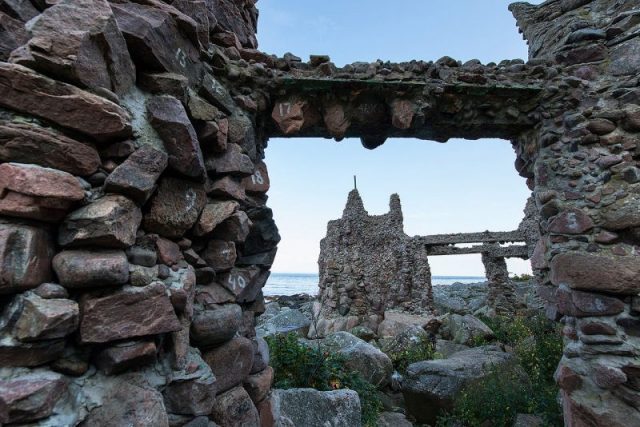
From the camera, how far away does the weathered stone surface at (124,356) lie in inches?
67.9

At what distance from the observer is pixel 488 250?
56.8ft

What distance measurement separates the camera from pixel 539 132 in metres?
3.85

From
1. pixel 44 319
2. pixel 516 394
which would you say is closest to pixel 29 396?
pixel 44 319

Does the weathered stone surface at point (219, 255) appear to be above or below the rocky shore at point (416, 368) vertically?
above

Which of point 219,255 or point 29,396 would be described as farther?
point 219,255

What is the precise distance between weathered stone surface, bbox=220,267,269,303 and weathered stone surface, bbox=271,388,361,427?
2.00m

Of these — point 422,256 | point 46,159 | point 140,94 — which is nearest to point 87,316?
point 46,159

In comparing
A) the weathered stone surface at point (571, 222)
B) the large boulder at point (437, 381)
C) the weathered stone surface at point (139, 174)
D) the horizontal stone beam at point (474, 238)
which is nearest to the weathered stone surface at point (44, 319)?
the weathered stone surface at point (139, 174)

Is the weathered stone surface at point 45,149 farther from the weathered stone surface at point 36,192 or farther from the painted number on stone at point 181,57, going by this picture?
the painted number on stone at point 181,57

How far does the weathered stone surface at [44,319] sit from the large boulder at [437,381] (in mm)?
6344

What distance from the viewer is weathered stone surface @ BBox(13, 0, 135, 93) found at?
1.71 m

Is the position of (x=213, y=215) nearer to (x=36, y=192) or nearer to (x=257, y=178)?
(x=257, y=178)

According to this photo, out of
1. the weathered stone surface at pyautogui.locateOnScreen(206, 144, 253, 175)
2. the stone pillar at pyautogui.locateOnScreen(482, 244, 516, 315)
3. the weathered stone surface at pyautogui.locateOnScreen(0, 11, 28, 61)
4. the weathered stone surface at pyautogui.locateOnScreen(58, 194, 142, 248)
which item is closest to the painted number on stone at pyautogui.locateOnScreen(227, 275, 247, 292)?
the weathered stone surface at pyautogui.locateOnScreen(206, 144, 253, 175)

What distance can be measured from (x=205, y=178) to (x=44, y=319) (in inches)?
51.9
